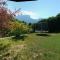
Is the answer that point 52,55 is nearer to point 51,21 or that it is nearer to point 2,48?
point 2,48

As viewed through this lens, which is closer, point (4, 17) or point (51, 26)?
point (4, 17)

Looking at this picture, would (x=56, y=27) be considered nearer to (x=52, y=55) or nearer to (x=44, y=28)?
(x=44, y=28)

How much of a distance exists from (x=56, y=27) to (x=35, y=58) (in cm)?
2449

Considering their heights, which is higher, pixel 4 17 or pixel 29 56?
pixel 4 17

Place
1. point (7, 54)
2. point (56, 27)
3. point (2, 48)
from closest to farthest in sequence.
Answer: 1. point (7, 54)
2. point (2, 48)
3. point (56, 27)

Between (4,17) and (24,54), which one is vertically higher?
(4,17)

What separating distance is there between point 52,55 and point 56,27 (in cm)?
2360

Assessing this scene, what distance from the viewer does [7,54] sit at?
406 inches

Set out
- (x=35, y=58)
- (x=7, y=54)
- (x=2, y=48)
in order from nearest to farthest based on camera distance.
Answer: (x=35, y=58) → (x=7, y=54) → (x=2, y=48)

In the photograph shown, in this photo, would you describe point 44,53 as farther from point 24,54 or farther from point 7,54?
point 7,54

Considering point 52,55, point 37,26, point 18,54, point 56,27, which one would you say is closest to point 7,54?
point 18,54

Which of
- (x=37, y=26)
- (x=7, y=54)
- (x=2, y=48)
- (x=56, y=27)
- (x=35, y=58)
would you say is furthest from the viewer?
(x=37, y=26)

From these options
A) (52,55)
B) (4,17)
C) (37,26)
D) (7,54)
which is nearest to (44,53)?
(52,55)

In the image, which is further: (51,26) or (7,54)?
(51,26)
